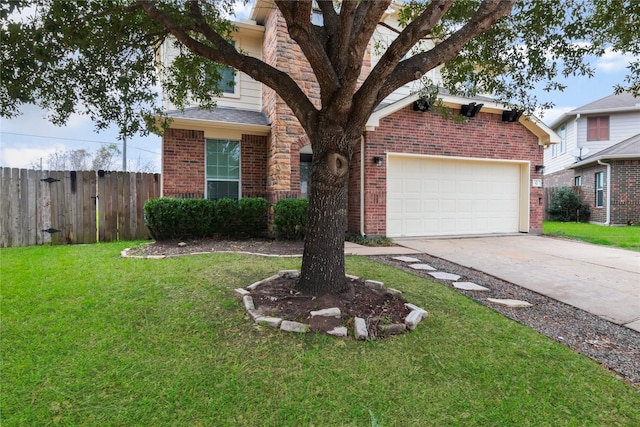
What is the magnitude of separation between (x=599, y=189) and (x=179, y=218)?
1802cm

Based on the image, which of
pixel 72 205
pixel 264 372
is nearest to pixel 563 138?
pixel 264 372

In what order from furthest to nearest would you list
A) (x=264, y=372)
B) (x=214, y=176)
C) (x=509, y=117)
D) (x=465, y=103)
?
(x=509, y=117) → (x=465, y=103) → (x=214, y=176) → (x=264, y=372)

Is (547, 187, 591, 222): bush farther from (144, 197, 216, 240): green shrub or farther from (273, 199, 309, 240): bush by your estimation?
(144, 197, 216, 240): green shrub

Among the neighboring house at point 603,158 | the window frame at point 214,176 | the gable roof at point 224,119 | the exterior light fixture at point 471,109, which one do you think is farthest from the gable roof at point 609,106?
the window frame at point 214,176

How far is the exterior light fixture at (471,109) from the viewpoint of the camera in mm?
9547

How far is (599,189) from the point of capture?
1581 centimetres

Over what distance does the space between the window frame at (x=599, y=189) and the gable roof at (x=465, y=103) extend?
7354mm

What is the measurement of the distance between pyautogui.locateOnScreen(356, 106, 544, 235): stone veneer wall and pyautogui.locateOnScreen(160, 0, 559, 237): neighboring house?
0.09ft

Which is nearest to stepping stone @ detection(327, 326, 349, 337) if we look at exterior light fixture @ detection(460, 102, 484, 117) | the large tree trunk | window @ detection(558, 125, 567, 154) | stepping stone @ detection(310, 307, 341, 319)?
stepping stone @ detection(310, 307, 341, 319)

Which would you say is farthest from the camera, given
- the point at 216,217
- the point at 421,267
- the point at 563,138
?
the point at 563,138

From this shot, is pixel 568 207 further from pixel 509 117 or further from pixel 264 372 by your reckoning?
pixel 264 372

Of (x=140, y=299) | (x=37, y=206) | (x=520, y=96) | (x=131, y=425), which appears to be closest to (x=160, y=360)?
(x=131, y=425)

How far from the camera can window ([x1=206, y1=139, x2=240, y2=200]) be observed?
369 inches

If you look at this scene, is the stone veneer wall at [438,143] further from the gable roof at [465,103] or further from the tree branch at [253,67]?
the tree branch at [253,67]
